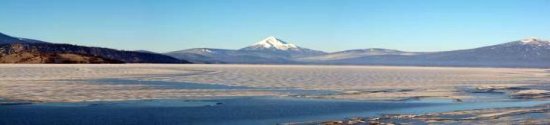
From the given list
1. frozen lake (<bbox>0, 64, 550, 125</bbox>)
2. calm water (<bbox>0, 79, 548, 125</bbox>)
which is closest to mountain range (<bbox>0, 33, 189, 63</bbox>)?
frozen lake (<bbox>0, 64, 550, 125</bbox>)

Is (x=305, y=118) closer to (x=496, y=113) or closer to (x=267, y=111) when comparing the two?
(x=267, y=111)

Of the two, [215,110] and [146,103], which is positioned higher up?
[146,103]

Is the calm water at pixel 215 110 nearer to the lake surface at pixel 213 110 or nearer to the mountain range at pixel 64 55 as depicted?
the lake surface at pixel 213 110

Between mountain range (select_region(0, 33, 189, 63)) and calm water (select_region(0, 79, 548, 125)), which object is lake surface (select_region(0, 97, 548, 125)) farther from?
mountain range (select_region(0, 33, 189, 63))

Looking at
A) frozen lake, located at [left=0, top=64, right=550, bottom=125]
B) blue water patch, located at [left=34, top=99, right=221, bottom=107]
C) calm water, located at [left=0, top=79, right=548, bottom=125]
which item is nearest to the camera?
calm water, located at [left=0, top=79, right=548, bottom=125]

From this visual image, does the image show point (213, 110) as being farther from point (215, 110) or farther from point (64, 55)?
point (64, 55)

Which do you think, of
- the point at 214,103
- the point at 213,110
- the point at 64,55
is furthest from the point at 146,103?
the point at 64,55

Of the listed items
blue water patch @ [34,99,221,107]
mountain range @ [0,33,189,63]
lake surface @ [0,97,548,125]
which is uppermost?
mountain range @ [0,33,189,63]

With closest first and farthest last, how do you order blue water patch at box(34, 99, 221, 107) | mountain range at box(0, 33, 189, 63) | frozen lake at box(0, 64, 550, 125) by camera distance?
frozen lake at box(0, 64, 550, 125), blue water patch at box(34, 99, 221, 107), mountain range at box(0, 33, 189, 63)
